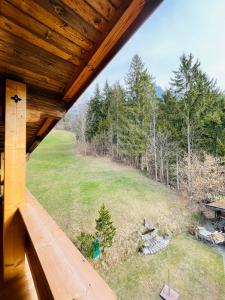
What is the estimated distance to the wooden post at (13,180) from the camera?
1607 mm

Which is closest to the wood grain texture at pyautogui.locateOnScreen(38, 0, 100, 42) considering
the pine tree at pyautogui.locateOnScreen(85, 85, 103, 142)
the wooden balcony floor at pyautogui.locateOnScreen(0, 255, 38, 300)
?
the wooden balcony floor at pyautogui.locateOnScreen(0, 255, 38, 300)

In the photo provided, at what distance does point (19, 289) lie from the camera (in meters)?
1.60

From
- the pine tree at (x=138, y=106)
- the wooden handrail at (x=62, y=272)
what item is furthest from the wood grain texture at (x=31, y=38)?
the pine tree at (x=138, y=106)

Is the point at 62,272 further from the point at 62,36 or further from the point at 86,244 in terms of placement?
the point at 86,244

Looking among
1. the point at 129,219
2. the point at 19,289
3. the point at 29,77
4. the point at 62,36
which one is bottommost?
the point at 129,219

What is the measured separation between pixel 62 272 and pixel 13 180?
3.84ft

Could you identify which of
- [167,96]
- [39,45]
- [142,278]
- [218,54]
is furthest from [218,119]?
[39,45]

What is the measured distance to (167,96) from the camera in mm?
18422

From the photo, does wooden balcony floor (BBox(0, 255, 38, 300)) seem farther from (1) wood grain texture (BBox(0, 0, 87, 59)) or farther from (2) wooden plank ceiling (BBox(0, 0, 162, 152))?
(1) wood grain texture (BBox(0, 0, 87, 59))

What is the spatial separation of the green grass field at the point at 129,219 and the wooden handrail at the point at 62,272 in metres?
7.44

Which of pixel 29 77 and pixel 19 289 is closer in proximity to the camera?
pixel 19 289

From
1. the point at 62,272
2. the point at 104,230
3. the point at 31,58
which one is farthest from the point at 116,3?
the point at 104,230

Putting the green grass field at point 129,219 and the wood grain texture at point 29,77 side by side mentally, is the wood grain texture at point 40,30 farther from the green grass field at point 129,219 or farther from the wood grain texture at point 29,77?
the green grass field at point 129,219

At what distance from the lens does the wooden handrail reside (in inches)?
24.3
